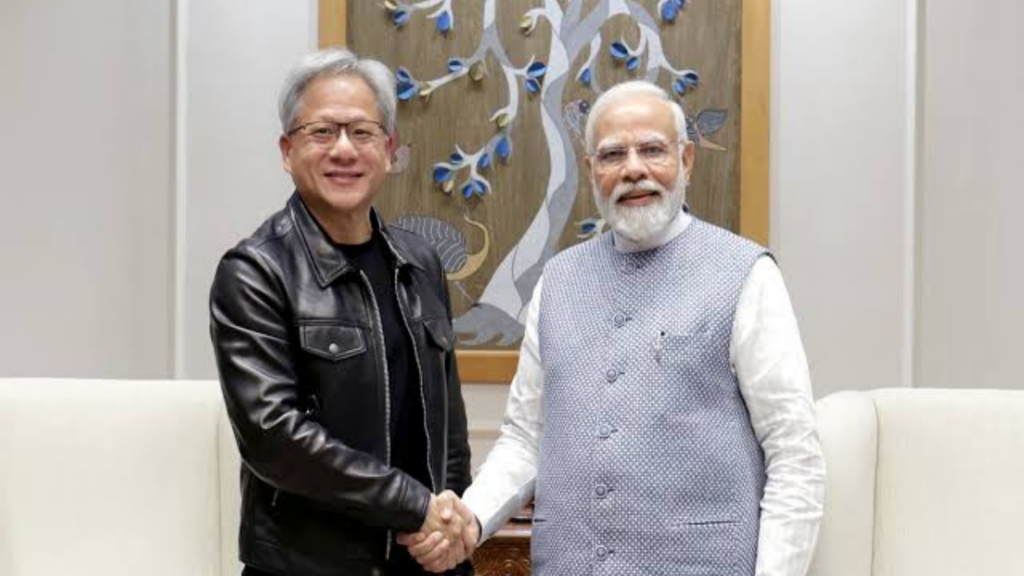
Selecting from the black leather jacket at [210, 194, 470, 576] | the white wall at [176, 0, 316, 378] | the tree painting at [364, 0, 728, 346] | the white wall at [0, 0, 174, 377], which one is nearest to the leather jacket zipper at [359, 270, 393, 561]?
the black leather jacket at [210, 194, 470, 576]

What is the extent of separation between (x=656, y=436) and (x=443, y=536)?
39 cm

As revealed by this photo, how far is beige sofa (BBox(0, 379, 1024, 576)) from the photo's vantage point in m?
2.22

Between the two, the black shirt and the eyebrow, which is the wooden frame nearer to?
the eyebrow

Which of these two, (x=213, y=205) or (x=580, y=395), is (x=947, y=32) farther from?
(x=213, y=205)

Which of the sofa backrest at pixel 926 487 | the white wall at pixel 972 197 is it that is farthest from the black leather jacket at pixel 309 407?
the white wall at pixel 972 197

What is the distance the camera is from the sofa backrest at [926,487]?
7.20ft

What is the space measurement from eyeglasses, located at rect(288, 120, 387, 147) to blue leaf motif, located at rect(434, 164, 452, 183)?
1.51 meters

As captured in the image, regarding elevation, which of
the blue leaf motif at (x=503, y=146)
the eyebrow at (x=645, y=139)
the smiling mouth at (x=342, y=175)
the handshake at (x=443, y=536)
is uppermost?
the blue leaf motif at (x=503, y=146)

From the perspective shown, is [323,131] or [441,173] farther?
[441,173]

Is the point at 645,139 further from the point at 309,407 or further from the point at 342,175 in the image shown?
the point at 309,407

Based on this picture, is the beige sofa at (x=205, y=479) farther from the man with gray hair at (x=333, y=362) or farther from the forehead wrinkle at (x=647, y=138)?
the forehead wrinkle at (x=647, y=138)

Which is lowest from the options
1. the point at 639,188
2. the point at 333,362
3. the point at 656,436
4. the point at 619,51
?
the point at 656,436

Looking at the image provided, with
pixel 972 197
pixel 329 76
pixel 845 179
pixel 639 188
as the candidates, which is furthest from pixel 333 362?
pixel 845 179

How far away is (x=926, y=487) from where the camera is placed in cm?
224
